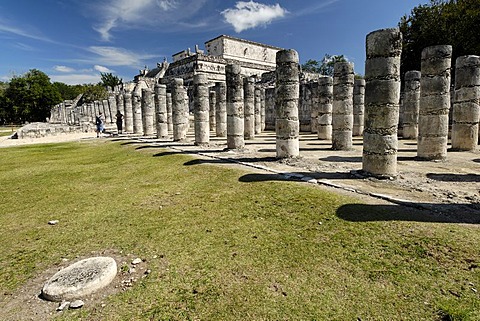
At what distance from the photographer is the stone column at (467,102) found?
389 inches

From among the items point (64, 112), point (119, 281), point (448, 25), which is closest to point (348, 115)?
point (119, 281)

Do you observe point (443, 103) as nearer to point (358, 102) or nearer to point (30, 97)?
point (358, 102)

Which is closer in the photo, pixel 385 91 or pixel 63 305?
pixel 63 305

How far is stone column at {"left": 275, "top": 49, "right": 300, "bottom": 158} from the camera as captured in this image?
8.82 m

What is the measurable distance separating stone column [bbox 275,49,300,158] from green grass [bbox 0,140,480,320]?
9.57 feet

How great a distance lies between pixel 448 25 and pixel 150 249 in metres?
28.8

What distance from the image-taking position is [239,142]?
37.9ft

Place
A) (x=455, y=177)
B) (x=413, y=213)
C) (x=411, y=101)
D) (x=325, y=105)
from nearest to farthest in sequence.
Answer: (x=413, y=213) < (x=455, y=177) < (x=411, y=101) < (x=325, y=105)

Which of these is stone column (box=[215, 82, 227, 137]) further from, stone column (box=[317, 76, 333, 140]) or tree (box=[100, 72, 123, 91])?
tree (box=[100, 72, 123, 91])

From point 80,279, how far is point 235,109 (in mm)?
9184

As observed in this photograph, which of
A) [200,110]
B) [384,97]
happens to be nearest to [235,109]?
[200,110]

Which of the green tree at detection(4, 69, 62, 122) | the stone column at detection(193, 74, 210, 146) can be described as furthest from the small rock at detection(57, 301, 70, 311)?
the green tree at detection(4, 69, 62, 122)

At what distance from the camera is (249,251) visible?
3.71 metres

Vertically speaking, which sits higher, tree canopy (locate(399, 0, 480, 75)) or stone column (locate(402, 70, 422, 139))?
tree canopy (locate(399, 0, 480, 75))
